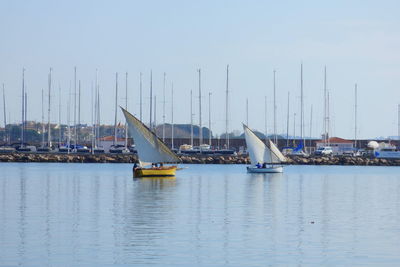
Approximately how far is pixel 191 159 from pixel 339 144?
39289 millimetres

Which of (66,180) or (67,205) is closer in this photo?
(67,205)

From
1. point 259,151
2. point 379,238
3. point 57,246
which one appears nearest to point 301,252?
point 379,238

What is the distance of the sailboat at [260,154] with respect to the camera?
3415 inches

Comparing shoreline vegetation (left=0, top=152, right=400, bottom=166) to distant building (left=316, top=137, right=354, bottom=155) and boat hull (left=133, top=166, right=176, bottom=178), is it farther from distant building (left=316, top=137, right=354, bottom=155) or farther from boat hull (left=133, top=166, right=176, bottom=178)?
boat hull (left=133, top=166, right=176, bottom=178)

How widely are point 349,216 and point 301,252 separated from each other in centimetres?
1320

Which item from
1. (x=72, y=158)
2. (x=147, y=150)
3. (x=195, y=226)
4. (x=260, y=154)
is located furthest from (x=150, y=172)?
(x=72, y=158)

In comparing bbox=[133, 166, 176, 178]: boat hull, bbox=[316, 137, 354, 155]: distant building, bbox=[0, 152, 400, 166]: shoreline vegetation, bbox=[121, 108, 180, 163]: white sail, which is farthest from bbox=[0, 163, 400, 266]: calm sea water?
bbox=[316, 137, 354, 155]: distant building

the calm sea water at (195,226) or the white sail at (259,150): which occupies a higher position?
the white sail at (259,150)

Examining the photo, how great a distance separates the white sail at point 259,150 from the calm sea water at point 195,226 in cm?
2310

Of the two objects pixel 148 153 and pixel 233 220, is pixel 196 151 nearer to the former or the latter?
pixel 148 153

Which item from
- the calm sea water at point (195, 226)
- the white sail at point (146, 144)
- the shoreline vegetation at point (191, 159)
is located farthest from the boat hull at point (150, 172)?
the shoreline vegetation at point (191, 159)

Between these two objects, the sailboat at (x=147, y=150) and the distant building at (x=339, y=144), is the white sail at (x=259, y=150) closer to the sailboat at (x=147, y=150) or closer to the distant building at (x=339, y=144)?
the sailboat at (x=147, y=150)

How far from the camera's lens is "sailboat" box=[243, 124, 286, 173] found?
86.8 m

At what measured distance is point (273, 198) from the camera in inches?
2162
